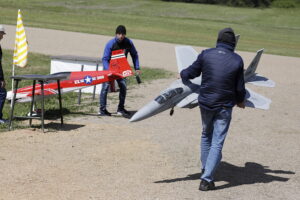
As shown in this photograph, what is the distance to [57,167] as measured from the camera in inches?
337

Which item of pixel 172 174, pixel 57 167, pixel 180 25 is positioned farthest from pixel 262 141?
pixel 180 25

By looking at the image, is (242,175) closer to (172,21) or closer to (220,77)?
(220,77)

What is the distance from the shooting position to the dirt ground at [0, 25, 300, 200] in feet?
25.3

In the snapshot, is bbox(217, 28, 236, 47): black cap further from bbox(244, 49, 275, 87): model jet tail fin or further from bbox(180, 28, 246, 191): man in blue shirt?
bbox(244, 49, 275, 87): model jet tail fin

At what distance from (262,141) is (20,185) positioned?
5.33 m

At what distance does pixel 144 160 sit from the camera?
9195 mm

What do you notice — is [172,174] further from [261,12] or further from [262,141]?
[261,12]

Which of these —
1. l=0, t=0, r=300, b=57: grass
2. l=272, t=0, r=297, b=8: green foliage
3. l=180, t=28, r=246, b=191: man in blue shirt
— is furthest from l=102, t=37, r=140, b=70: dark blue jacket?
l=272, t=0, r=297, b=8: green foliage

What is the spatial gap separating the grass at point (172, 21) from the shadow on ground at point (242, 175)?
813 inches

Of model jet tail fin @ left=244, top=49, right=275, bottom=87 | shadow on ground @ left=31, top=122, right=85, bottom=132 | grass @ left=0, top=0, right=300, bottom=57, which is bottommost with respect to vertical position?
grass @ left=0, top=0, right=300, bottom=57

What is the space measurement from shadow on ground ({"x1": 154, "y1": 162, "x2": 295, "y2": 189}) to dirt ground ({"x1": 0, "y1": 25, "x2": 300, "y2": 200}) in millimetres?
15

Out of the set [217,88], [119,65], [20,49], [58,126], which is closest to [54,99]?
[20,49]

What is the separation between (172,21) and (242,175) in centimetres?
3772

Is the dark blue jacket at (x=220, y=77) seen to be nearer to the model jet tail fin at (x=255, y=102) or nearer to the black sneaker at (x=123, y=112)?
the model jet tail fin at (x=255, y=102)
